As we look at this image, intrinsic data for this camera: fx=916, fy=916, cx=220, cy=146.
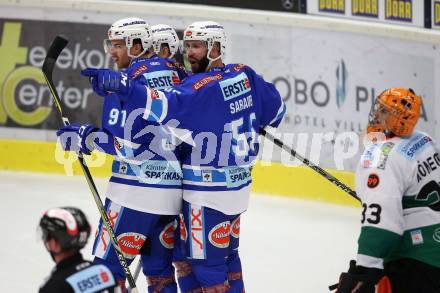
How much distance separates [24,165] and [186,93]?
416 cm

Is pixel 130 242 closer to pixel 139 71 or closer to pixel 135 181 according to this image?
Answer: pixel 135 181

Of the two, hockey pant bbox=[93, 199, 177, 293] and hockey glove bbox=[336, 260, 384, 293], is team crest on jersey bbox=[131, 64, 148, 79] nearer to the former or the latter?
hockey pant bbox=[93, 199, 177, 293]

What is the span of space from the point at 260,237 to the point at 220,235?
2354 mm

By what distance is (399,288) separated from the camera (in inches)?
129

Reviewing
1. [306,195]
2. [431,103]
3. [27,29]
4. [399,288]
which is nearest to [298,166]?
[306,195]

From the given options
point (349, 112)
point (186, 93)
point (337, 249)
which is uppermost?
point (186, 93)

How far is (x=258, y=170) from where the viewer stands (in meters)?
7.77

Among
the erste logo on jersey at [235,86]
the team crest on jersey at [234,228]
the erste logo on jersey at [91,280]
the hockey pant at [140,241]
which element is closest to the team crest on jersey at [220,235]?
the team crest on jersey at [234,228]

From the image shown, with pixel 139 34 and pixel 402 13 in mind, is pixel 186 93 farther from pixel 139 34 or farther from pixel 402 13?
pixel 402 13

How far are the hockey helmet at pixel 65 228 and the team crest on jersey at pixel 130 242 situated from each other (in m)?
1.35

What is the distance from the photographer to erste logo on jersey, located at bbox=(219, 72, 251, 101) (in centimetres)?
408

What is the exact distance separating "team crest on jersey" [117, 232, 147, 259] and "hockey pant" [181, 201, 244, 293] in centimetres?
20

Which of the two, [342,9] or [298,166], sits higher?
[342,9]

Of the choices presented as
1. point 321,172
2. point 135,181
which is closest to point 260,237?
point 321,172
